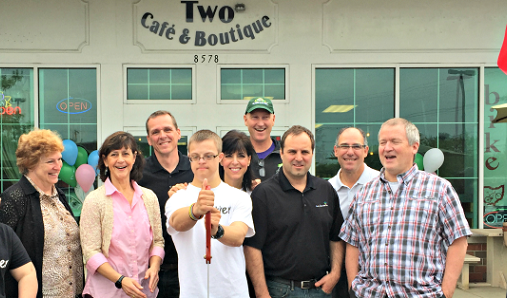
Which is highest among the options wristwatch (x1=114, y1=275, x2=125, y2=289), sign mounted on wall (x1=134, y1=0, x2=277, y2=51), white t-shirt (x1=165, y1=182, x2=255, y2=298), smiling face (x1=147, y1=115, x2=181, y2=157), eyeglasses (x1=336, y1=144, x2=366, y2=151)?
sign mounted on wall (x1=134, y1=0, x2=277, y2=51)

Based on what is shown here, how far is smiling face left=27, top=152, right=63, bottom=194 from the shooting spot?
2.99 metres

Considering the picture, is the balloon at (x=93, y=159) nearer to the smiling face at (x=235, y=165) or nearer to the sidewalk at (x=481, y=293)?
the smiling face at (x=235, y=165)

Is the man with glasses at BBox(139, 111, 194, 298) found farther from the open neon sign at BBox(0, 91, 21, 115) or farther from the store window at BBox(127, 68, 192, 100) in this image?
the open neon sign at BBox(0, 91, 21, 115)

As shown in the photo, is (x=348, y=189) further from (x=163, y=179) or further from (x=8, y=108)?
(x=8, y=108)

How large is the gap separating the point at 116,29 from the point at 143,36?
439mm

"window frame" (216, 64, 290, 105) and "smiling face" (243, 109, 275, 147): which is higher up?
"window frame" (216, 64, 290, 105)

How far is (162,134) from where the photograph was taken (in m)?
3.55

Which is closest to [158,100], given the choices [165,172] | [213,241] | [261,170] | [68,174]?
[68,174]

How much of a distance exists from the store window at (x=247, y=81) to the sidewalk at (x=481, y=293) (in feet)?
13.5

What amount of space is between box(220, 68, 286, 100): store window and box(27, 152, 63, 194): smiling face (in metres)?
4.26

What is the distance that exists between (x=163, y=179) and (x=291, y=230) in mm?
1179

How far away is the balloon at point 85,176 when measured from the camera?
6617mm

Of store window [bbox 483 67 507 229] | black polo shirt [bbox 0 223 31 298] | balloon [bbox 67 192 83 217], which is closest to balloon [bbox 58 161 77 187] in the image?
balloon [bbox 67 192 83 217]

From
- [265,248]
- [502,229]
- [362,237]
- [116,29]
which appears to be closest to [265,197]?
[265,248]
